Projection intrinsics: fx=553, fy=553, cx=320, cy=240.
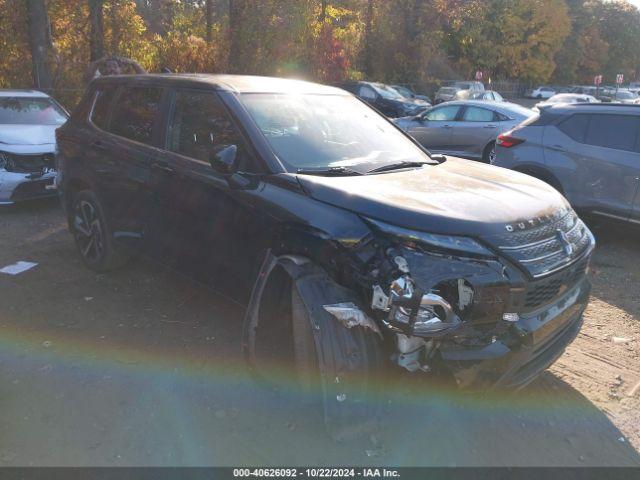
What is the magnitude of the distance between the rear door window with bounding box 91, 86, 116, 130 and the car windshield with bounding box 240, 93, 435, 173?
6.10 feet

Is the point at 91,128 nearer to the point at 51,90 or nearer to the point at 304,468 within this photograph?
the point at 304,468

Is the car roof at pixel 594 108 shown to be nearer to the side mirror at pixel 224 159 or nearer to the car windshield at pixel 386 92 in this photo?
the side mirror at pixel 224 159

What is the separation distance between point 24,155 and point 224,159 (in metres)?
5.51

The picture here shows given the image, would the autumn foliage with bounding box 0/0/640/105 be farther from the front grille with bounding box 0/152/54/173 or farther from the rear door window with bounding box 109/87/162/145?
the rear door window with bounding box 109/87/162/145

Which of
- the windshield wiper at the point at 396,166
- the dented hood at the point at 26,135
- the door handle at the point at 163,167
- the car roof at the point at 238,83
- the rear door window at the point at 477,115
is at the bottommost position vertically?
the dented hood at the point at 26,135

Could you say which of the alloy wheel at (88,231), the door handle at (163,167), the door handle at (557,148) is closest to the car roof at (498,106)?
the door handle at (557,148)

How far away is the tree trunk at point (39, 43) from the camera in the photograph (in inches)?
498

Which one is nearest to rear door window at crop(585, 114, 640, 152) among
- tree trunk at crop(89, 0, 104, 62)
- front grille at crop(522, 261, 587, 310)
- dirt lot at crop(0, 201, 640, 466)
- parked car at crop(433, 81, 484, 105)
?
dirt lot at crop(0, 201, 640, 466)

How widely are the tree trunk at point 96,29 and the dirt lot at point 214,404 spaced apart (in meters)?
11.5

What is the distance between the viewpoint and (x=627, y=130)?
21.0 ft

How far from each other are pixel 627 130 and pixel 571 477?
491 centimetres

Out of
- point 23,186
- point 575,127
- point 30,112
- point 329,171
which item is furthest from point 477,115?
point 329,171

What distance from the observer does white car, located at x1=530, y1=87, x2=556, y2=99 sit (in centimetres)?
4766

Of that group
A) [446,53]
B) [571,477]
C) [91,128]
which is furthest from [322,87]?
[446,53]
